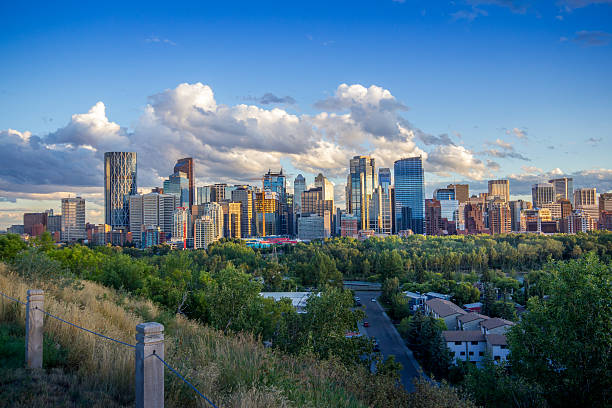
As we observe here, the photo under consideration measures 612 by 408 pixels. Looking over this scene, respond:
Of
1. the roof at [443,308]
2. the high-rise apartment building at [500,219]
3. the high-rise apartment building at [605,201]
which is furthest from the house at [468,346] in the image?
the high-rise apartment building at [605,201]

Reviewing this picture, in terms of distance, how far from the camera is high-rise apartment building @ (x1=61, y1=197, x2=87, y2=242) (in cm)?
10769

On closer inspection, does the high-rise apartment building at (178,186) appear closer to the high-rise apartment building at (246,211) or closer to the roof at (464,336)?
the high-rise apartment building at (246,211)

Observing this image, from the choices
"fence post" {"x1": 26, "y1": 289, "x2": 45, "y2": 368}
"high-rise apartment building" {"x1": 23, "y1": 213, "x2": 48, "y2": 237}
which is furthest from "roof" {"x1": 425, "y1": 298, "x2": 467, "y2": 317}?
"high-rise apartment building" {"x1": 23, "y1": 213, "x2": 48, "y2": 237}

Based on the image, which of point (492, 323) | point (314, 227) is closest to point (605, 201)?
point (314, 227)

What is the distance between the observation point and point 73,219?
111250 mm

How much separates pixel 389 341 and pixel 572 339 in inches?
641

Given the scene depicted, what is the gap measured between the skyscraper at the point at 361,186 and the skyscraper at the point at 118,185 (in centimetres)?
8199

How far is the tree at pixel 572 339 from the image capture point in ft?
33.6

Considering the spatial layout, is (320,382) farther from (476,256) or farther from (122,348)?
(476,256)

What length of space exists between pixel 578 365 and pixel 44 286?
12.8 meters

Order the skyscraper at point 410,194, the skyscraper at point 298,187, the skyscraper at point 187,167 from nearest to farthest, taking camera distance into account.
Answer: the skyscraper at point 410,194 < the skyscraper at point 187,167 < the skyscraper at point 298,187

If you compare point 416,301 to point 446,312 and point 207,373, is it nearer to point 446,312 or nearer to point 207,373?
point 446,312

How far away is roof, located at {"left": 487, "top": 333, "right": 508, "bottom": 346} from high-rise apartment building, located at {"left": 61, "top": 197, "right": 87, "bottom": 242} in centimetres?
10891

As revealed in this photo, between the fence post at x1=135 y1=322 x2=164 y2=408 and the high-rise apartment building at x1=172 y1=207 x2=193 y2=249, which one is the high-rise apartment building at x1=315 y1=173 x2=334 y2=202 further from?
the fence post at x1=135 y1=322 x2=164 y2=408
